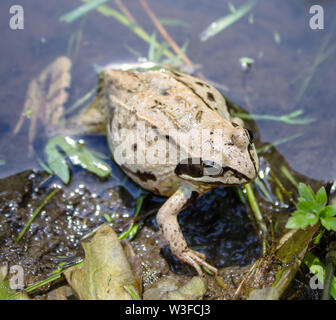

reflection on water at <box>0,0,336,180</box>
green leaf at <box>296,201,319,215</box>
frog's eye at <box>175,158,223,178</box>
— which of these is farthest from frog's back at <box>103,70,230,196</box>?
reflection on water at <box>0,0,336,180</box>

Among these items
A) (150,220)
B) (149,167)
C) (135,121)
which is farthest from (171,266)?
(135,121)

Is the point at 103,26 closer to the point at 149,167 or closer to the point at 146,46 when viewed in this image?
the point at 146,46

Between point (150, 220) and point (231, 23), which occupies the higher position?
point (231, 23)

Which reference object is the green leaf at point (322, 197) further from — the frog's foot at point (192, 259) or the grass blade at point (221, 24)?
the grass blade at point (221, 24)

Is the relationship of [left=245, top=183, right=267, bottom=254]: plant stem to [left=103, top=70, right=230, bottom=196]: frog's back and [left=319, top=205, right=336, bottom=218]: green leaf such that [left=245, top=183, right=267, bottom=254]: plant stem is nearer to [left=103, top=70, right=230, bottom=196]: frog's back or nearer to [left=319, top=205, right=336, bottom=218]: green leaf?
[left=319, top=205, right=336, bottom=218]: green leaf

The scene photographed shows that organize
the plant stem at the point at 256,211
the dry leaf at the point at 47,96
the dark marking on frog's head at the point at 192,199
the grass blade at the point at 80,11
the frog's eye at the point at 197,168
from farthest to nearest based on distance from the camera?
the grass blade at the point at 80,11, the dry leaf at the point at 47,96, the plant stem at the point at 256,211, the dark marking on frog's head at the point at 192,199, the frog's eye at the point at 197,168

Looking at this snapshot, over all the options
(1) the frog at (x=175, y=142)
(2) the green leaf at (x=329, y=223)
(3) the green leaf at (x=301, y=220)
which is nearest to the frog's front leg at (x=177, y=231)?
(1) the frog at (x=175, y=142)

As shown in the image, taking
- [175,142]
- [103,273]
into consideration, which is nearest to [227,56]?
[175,142]
